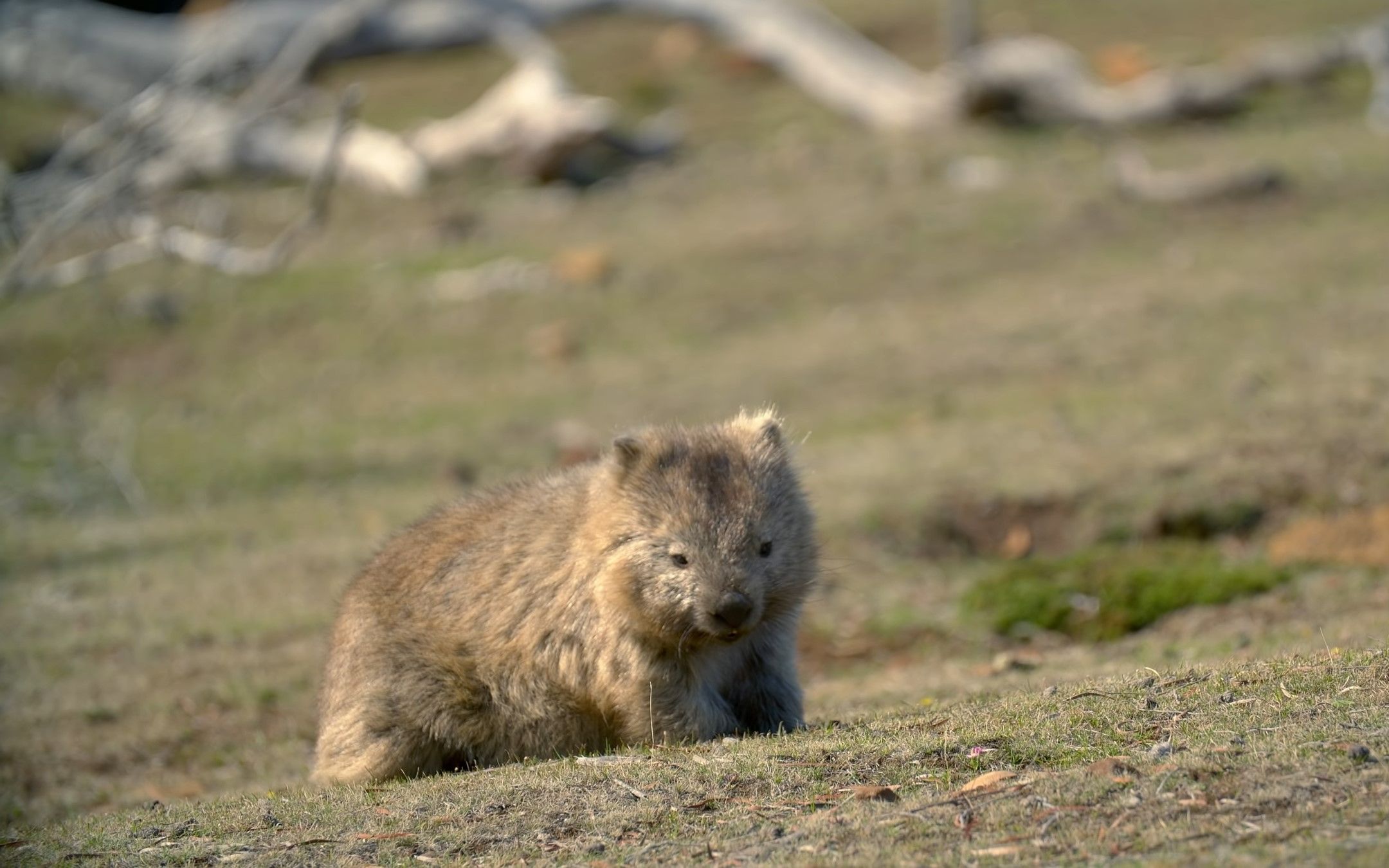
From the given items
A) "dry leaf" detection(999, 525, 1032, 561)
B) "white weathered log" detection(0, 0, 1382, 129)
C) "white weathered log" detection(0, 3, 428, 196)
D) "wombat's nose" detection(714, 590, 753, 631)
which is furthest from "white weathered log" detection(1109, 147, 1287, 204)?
"wombat's nose" detection(714, 590, 753, 631)

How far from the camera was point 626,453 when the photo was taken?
6590mm

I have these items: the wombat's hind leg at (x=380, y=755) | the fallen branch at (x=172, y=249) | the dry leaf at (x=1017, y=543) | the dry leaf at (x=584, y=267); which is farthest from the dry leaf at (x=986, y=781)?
the dry leaf at (x=584, y=267)

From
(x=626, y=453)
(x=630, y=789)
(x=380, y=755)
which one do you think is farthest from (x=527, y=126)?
(x=630, y=789)

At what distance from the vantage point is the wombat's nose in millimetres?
6133

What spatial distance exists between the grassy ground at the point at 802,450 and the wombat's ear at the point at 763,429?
1.26 m

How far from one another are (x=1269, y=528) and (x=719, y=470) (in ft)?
19.7

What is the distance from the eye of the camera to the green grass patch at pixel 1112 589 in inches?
389

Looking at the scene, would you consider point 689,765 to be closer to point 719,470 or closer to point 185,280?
point 719,470

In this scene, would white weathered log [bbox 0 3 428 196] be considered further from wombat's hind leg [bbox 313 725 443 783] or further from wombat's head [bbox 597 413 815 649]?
wombat's head [bbox 597 413 815 649]

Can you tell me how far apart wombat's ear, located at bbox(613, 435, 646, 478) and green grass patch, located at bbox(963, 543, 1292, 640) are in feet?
14.2

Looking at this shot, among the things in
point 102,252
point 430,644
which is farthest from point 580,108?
point 430,644

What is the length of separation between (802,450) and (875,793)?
9.13 metres

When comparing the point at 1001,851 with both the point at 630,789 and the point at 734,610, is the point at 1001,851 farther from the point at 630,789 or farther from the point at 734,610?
the point at 734,610

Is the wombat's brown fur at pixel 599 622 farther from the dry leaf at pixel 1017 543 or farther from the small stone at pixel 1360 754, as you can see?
the dry leaf at pixel 1017 543
